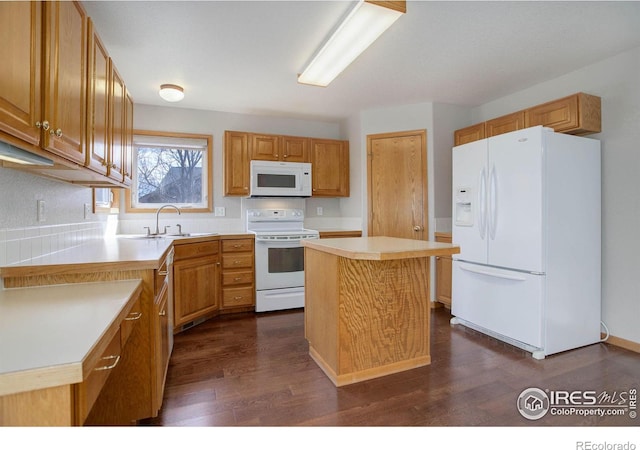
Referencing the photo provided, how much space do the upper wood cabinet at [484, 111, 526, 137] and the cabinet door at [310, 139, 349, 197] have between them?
1741mm

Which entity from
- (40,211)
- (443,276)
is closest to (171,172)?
(40,211)

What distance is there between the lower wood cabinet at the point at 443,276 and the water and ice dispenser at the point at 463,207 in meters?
0.35

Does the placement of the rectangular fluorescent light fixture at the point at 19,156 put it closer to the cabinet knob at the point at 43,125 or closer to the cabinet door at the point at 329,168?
the cabinet knob at the point at 43,125

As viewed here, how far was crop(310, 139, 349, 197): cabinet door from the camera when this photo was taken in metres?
4.20

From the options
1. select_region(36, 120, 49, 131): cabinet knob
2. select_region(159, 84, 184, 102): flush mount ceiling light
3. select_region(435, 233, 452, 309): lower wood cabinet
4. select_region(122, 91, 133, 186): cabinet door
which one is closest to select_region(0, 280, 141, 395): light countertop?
select_region(36, 120, 49, 131): cabinet knob

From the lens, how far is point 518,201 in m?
2.55

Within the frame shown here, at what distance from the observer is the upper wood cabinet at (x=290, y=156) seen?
3.84 meters

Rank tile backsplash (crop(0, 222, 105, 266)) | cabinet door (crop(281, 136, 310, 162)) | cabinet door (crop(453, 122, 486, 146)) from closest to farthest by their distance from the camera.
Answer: tile backsplash (crop(0, 222, 105, 266))
cabinet door (crop(453, 122, 486, 146))
cabinet door (crop(281, 136, 310, 162))

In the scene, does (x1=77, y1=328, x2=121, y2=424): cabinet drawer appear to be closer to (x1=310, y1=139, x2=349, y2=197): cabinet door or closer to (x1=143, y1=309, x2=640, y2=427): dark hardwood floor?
(x1=143, y1=309, x2=640, y2=427): dark hardwood floor

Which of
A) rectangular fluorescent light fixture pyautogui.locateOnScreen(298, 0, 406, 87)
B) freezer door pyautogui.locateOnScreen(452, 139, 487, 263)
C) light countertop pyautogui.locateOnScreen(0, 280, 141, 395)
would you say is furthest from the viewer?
freezer door pyautogui.locateOnScreen(452, 139, 487, 263)

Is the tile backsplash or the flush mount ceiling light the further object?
the flush mount ceiling light

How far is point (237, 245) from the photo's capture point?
11.7ft
